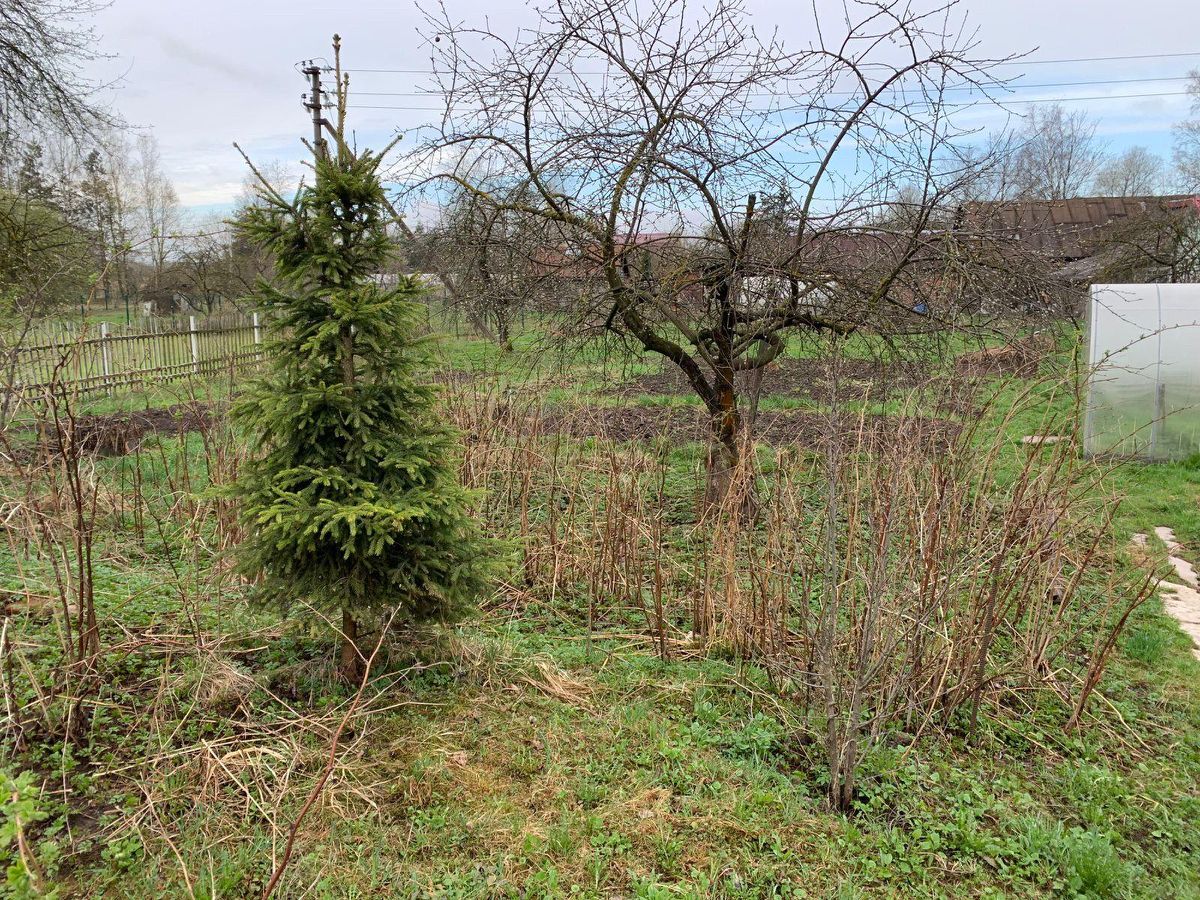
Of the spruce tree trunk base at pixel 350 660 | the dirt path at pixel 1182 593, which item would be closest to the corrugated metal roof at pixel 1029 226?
the dirt path at pixel 1182 593

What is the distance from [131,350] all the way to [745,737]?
1390 centimetres

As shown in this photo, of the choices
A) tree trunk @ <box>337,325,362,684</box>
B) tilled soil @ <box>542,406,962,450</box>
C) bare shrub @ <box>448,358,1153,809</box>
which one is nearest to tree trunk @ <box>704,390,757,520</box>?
bare shrub @ <box>448,358,1153,809</box>

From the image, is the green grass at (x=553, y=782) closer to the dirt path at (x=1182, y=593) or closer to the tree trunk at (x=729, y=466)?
the dirt path at (x=1182, y=593)

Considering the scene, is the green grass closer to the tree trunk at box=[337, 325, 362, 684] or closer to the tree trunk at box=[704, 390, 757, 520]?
the tree trunk at box=[337, 325, 362, 684]

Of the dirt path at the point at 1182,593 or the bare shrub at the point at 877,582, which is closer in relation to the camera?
the bare shrub at the point at 877,582

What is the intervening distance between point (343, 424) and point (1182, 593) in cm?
554

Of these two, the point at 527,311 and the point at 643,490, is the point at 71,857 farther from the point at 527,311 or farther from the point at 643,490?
the point at 527,311

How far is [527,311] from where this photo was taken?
570cm

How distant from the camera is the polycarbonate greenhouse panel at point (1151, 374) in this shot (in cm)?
815

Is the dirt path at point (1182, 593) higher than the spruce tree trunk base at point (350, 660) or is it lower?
lower

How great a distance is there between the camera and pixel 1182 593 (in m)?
5.13

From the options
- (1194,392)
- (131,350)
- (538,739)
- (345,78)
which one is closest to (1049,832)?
(538,739)

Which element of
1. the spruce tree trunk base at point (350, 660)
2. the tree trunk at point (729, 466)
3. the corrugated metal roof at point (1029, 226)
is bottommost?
the spruce tree trunk base at point (350, 660)

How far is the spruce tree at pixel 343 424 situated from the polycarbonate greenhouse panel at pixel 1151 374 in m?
7.84
